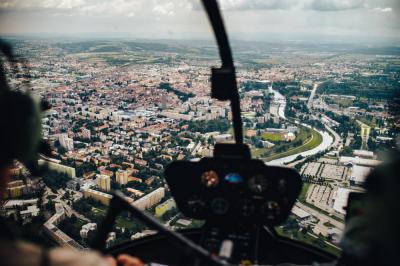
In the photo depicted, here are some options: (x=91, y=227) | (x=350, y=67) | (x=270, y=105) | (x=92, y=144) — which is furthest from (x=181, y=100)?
(x=91, y=227)

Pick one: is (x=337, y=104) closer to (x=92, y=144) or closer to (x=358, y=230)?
(x=92, y=144)

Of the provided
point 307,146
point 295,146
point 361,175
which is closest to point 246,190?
point 361,175

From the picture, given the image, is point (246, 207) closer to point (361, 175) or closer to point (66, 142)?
point (361, 175)

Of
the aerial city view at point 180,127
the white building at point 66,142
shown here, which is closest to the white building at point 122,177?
the aerial city view at point 180,127

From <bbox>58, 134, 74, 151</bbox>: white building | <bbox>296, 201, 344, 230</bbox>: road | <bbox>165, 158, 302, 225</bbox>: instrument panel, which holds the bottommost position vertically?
<bbox>58, 134, 74, 151</bbox>: white building

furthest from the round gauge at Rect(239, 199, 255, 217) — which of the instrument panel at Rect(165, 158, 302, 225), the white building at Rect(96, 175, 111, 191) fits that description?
the white building at Rect(96, 175, 111, 191)

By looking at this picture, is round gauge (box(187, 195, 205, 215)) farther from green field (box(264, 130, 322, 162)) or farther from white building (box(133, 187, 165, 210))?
green field (box(264, 130, 322, 162))
